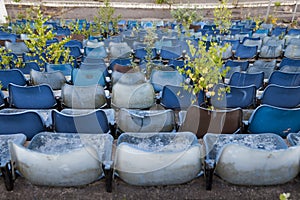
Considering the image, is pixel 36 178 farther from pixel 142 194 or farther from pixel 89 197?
pixel 142 194

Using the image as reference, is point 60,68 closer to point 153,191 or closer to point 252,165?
point 153,191

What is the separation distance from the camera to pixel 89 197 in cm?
233

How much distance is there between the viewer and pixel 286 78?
4.36 metres

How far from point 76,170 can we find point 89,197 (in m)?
0.29

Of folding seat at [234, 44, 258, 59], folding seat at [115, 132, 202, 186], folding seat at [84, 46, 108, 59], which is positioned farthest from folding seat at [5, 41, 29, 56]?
folding seat at [115, 132, 202, 186]

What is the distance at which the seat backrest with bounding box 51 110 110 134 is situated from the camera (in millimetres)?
2852

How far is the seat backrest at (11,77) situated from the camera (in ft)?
14.6

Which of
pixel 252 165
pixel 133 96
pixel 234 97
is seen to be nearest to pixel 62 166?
pixel 252 165

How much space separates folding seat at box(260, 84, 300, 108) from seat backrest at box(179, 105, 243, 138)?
3.42 feet

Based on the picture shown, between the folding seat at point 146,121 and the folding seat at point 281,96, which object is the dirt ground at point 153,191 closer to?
the folding seat at point 146,121

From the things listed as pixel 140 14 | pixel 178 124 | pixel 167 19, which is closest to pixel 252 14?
pixel 167 19

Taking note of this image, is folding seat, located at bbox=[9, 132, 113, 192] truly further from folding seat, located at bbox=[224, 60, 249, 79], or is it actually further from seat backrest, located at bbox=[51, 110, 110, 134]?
folding seat, located at bbox=[224, 60, 249, 79]

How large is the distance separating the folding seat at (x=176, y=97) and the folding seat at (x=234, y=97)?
31 centimetres

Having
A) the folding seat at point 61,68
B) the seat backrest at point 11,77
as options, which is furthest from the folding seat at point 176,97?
the seat backrest at point 11,77
